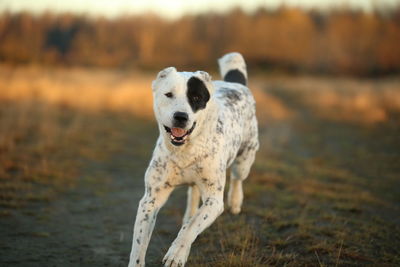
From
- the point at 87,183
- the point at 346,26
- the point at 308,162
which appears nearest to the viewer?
the point at 87,183

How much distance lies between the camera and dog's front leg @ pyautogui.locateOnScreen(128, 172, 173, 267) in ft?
11.8

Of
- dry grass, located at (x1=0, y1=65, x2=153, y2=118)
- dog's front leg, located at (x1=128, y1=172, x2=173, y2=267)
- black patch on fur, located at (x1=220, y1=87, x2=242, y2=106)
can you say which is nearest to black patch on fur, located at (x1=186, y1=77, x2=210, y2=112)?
dog's front leg, located at (x1=128, y1=172, x2=173, y2=267)

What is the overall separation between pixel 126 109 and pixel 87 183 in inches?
306

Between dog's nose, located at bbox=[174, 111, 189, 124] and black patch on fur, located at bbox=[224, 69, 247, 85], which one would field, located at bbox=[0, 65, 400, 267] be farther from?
black patch on fur, located at bbox=[224, 69, 247, 85]

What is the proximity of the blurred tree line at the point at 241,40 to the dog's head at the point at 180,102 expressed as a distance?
2578 cm

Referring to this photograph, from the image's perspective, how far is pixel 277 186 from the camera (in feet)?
23.1

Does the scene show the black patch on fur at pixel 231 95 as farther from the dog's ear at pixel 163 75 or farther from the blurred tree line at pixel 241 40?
the blurred tree line at pixel 241 40

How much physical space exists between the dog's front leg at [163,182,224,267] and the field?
1.46ft

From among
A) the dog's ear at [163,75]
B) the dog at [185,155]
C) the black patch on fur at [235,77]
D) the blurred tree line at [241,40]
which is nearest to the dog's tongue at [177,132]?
the dog at [185,155]

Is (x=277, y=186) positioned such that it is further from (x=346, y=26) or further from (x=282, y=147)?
(x=346, y=26)

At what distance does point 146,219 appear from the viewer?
3.71 meters

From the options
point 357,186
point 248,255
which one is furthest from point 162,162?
point 357,186

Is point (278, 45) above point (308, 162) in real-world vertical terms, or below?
above

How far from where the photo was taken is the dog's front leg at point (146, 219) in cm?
361
